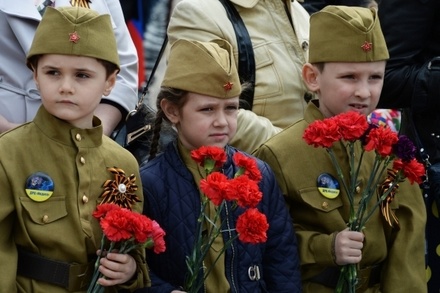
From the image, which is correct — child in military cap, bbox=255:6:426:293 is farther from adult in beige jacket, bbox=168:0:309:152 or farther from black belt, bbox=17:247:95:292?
black belt, bbox=17:247:95:292

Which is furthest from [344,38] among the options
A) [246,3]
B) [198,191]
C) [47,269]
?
[47,269]

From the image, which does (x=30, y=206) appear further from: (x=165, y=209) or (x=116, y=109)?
(x=116, y=109)

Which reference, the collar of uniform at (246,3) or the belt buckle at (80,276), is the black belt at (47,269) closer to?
the belt buckle at (80,276)

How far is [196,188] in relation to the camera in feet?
15.6

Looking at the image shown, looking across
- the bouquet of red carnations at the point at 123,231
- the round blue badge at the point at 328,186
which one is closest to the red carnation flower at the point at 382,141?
the round blue badge at the point at 328,186

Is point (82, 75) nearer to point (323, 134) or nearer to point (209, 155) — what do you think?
point (209, 155)

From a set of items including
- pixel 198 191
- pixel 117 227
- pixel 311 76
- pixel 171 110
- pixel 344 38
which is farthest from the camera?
pixel 311 76

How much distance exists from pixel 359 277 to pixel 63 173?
1.37 m

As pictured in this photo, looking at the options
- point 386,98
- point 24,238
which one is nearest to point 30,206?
point 24,238

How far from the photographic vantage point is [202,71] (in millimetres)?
4801

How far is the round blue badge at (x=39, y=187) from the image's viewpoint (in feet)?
14.3

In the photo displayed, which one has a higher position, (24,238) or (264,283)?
(24,238)

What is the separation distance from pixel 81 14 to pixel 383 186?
145 cm

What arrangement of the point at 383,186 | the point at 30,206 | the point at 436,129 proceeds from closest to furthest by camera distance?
1. the point at 30,206
2. the point at 383,186
3. the point at 436,129
